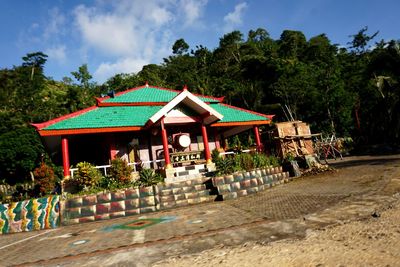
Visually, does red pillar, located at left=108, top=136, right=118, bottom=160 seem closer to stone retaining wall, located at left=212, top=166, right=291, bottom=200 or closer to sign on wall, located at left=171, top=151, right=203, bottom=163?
sign on wall, located at left=171, top=151, right=203, bottom=163

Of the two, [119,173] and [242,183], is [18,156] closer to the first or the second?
[119,173]

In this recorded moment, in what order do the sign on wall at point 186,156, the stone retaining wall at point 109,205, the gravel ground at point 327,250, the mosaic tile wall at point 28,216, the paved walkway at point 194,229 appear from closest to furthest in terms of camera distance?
the gravel ground at point 327,250
the paved walkway at point 194,229
the mosaic tile wall at point 28,216
the stone retaining wall at point 109,205
the sign on wall at point 186,156

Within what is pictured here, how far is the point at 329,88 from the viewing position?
129 ft

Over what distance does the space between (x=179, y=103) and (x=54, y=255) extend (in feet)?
36.1

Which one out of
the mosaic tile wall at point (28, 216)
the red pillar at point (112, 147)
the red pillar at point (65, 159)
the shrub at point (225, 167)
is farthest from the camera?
the red pillar at point (112, 147)

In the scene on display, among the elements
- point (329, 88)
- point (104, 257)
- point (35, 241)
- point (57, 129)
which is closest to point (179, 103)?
point (57, 129)

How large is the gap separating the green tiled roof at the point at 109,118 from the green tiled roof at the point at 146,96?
2.51 feet

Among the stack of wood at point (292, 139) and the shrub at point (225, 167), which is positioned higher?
the stack of wood at point (292, 139)

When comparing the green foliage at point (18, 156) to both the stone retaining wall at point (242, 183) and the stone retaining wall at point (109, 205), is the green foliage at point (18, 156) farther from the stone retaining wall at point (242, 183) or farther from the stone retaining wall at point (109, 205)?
the stone retaining wall at point (242, 183)

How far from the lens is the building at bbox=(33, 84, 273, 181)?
14625 millimetres

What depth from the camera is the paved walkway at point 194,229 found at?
6012mm

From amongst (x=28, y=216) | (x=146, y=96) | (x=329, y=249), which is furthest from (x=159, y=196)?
(x=146, y=96)

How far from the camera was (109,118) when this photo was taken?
1596 centimetres

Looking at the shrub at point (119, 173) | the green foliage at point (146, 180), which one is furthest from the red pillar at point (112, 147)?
the green foliage at point (146, 180)
